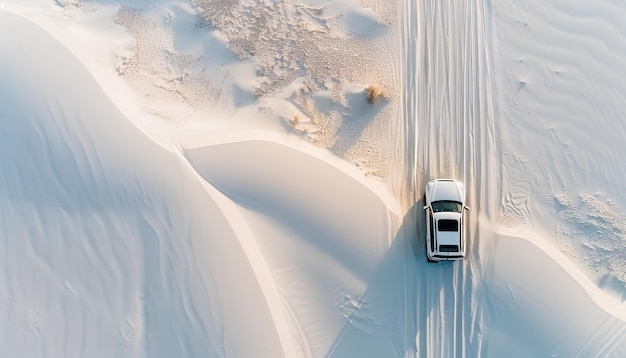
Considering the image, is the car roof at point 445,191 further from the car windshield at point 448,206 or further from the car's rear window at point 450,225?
the car's rear window at point 450,225

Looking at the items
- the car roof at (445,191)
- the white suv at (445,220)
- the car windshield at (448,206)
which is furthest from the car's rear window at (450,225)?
the car roof at (445,191)

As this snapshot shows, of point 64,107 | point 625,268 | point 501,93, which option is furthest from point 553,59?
point 64,107

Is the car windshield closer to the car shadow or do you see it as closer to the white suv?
the white suv

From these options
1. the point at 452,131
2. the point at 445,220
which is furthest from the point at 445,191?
the point at 452,131

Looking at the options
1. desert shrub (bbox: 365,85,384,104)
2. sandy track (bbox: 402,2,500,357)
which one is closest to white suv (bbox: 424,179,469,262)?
sandy track (bbox: 402,2,500,357)

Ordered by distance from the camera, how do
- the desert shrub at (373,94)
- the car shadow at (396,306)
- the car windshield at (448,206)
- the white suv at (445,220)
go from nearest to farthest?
the white suv at (445,220) < the car windshield at (448,206) < the car shadow at (396,306) < the desert shrub at (373,94)

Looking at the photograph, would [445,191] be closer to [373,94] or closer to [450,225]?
[450,225]
